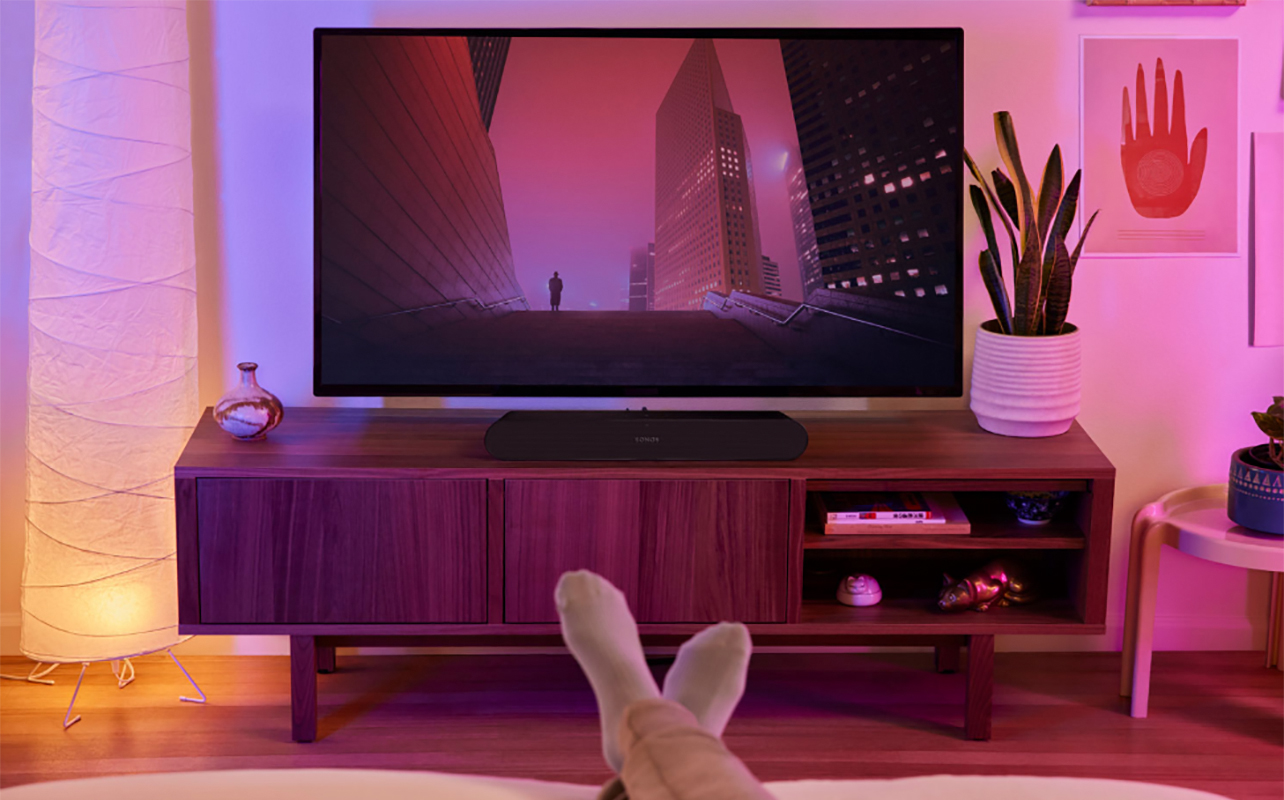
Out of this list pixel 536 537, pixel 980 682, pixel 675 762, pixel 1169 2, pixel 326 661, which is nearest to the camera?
pixel 675 762

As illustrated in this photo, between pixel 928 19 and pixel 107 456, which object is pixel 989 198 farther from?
pixel 107 456

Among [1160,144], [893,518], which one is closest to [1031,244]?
[1160,144]

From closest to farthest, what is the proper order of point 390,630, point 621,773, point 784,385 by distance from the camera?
1. point 621,773
2. point 390,630
3. point 784,385

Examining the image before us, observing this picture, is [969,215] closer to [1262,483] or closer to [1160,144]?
[1160,144]

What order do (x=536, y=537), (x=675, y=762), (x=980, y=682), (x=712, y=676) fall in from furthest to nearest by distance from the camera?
(x=980, y=682) < (x=536, y=537) < (x=712, y=676) < (x=675, y=762)

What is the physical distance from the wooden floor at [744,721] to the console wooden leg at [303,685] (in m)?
0.05

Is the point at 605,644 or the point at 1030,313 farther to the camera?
the point at 1030,313

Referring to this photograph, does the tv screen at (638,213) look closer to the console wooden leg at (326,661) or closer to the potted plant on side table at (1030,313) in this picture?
the potted plant on side table at (1030,313)

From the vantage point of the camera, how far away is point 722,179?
2357mm

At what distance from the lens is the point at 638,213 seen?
2371mm

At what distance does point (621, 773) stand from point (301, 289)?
1.90 metres

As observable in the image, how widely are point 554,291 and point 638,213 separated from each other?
0.25 meters

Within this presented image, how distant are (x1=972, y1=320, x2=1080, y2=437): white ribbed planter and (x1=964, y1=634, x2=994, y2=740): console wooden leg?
46cm

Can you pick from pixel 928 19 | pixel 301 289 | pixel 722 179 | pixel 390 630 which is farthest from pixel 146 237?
pixel 928 19
